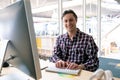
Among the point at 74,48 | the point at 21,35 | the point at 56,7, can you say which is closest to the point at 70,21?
the point at 74,48

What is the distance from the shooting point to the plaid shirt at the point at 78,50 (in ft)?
6.65

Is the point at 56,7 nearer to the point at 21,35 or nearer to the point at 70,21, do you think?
the point at 70,21

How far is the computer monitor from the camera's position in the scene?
2.63 feet

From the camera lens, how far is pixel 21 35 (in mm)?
889

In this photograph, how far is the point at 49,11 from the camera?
377cm

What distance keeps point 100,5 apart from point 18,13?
9.71 ft

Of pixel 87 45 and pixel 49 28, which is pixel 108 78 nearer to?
pixel 87 45

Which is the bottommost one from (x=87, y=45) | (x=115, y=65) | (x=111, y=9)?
(x=115, y=65)

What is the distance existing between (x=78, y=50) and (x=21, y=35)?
1.24m

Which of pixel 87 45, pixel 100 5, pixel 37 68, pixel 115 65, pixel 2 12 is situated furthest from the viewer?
pixel 100 5

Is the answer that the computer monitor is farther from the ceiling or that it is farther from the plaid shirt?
the ceiling

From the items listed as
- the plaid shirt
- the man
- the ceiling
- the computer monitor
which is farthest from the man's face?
the ceiling

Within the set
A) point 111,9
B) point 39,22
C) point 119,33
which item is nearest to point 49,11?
point 39,22

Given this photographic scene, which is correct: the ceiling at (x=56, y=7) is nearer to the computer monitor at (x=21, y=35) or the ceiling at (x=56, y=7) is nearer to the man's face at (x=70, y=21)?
the man's face at (x=70, y=21)
